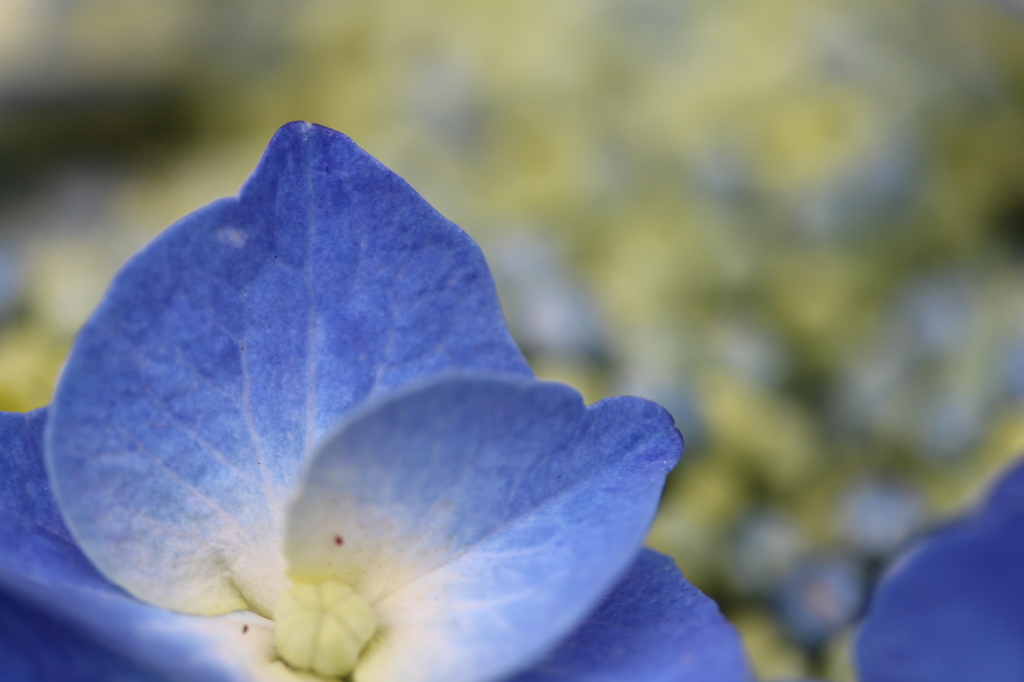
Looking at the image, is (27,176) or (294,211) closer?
(294,211)

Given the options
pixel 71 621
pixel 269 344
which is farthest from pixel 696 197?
pixel 71 621

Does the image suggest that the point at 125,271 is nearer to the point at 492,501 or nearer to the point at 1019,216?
the point at 492,501

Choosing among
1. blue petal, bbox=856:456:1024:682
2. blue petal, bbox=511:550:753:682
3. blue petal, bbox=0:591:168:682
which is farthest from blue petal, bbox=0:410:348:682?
blue petal, bbox=856:456:1024:682

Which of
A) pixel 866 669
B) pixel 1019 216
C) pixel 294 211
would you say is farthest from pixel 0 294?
pixel 1019 216

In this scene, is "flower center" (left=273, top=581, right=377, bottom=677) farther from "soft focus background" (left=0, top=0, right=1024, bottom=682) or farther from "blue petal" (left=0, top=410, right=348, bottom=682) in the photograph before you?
"soft focus background" (left=0, top=0, right=1024, bottom=682)

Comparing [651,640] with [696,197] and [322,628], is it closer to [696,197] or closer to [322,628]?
[322,628]

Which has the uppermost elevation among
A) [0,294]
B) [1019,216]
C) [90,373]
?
[1019,216]
